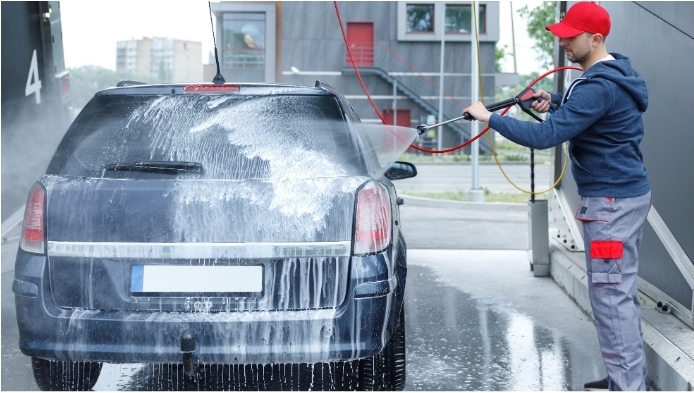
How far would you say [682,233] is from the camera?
5.23 m

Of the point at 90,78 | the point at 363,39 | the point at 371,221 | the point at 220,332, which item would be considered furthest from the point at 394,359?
the point at 363,39

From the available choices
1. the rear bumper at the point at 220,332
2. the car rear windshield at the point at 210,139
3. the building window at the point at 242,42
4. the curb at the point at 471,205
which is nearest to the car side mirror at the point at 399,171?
the car rear windshield at the point at 210,139

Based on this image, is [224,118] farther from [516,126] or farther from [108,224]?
[516,126]

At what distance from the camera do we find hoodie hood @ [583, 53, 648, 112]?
4.02 m

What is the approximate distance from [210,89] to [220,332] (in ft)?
3.67

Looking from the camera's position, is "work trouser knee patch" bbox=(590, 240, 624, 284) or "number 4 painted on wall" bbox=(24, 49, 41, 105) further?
"number 4 painted on wall" bbox=(24, 49, 41, 105)

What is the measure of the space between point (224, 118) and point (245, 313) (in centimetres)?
85

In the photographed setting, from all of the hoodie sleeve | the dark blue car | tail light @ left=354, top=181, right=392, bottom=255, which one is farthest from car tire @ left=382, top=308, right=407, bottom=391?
the hoodie sleeve

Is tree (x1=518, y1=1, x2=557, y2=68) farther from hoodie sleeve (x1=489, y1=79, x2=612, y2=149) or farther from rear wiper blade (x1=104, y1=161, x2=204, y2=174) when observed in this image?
rear wiper blade (x1=104, y1=161, x2=204, y2=174)

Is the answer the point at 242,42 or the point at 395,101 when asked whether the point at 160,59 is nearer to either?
the point at 242,42

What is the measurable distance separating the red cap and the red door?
3427 centimetres

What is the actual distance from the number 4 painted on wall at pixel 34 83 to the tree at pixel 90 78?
15.9 feet

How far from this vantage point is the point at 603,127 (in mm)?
4074

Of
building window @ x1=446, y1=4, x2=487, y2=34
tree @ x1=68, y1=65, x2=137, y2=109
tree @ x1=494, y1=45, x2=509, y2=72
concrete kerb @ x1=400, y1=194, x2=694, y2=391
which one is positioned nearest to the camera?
concrete kerb @ x1=400, y1=194, x2=694, y2=391
